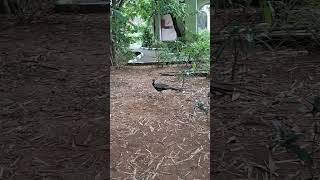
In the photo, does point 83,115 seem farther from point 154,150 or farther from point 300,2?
point 300,2

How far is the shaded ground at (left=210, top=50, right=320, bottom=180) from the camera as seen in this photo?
4.42ft

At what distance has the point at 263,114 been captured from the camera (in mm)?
1738

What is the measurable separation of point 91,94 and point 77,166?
74 cm

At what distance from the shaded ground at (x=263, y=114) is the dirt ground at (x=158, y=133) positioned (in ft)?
0.26

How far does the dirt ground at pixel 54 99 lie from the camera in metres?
1.38

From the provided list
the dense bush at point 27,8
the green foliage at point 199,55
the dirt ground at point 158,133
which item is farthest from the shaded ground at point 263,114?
the dense bush at point 27,8

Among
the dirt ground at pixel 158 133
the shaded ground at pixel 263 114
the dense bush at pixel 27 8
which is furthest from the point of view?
the dense bush at pixel 27 8

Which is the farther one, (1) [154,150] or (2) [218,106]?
(2) [218,106]

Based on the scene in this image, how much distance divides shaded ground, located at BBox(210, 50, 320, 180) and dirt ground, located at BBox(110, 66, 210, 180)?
81mm

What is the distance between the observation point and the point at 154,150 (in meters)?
1.61

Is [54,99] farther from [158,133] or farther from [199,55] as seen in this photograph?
[199,55]

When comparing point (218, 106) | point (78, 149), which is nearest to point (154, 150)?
point (78, 149)

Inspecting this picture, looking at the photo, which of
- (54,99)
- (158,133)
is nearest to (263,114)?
(158,133)

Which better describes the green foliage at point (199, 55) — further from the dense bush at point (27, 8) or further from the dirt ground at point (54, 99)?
the dense bush at point (27, 8)
